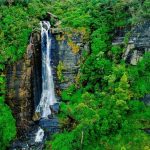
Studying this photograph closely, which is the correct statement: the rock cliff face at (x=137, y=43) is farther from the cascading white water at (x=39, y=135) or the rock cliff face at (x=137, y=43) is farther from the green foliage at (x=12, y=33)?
the cascading white water at (x=39, y=135)

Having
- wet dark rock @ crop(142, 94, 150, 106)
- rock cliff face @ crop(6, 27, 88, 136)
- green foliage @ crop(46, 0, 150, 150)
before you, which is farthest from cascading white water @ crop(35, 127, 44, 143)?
wet dark rock @ crop(142, 94, 150, 106)

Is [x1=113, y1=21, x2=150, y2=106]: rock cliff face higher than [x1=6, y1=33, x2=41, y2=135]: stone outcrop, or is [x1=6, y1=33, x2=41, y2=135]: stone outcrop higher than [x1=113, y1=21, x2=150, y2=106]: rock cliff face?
[x1=113, y1=21, x2=150, y2=106]: rock cliff face

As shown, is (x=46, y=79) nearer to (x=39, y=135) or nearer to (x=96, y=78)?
(x=96, y=78)

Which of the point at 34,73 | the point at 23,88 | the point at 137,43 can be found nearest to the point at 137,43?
the point at 137,43

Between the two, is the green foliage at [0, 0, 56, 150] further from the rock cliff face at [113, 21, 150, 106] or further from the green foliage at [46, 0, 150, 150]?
the rock cliff face at [113, 21, 150, 106]

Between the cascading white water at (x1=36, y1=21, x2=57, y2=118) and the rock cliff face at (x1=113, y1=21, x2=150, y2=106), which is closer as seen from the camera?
the rock cliff face at (x1=113, y1=21, x2=150, y2=106)

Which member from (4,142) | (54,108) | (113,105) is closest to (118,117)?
(113,105)
